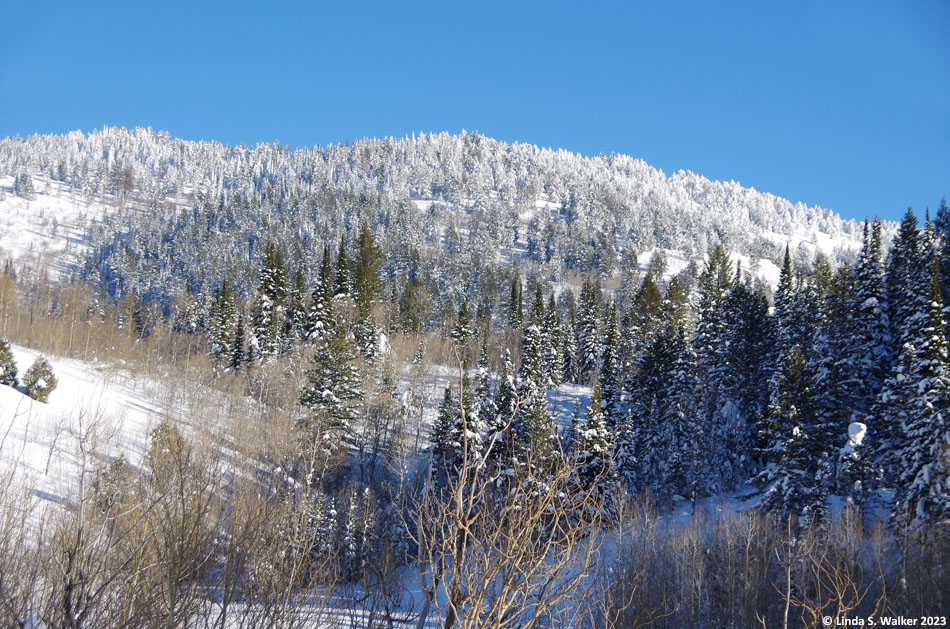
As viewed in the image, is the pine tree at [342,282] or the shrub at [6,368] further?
the pine tree at [342,282]

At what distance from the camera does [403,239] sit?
490 feet

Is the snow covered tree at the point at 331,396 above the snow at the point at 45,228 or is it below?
below

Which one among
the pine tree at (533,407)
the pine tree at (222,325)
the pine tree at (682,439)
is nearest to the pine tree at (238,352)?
the pine tree at (222,325)

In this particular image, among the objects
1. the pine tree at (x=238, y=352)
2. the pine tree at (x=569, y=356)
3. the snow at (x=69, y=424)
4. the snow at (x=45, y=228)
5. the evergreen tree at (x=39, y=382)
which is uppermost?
the snow at (x=45, y=228)

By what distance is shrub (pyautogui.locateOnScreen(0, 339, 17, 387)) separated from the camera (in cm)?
3022

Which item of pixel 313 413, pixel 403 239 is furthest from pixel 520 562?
pixel 403 239

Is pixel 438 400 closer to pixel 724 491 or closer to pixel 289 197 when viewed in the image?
pixel 724 491

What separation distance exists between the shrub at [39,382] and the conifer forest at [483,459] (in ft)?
0.70

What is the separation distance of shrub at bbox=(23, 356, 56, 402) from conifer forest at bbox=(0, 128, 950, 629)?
212mm

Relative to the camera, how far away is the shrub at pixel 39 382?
29.2m

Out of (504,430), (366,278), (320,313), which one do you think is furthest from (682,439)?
(504,430)

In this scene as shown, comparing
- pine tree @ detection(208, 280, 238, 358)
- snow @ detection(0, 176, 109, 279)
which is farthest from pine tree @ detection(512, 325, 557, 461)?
snow @ detection(0, 176, 109, 279)

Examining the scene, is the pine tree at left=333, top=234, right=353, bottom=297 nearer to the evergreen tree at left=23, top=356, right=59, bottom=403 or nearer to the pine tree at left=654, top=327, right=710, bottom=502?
the evergreen tree at left=23, top=356, right=59, bottom=403

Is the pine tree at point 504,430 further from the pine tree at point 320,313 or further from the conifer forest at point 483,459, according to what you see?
the pine tree at point 320,313
